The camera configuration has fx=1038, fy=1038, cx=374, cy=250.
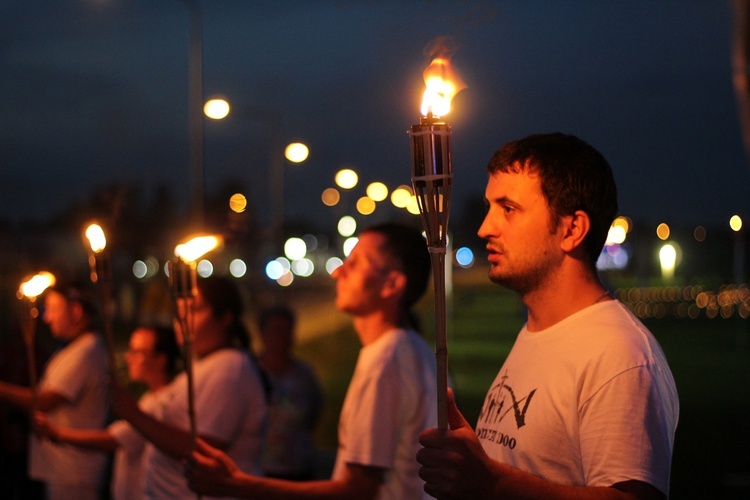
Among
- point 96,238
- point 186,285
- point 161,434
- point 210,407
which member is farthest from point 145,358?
point 186,285

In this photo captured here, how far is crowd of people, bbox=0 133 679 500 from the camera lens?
275 cm

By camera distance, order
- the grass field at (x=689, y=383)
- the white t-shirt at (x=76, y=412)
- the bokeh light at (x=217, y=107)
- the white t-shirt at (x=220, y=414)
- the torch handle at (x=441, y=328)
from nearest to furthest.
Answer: the torch handle at (x=441, y=328) < the white t-shirt at (x=220, y=414) < the white t-shirt at (x=76, y=412) < the grass field at (x=689, y=383) < the bokeh light at (x=217, y=107)

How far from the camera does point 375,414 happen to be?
4.27 m

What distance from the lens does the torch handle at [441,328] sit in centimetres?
245

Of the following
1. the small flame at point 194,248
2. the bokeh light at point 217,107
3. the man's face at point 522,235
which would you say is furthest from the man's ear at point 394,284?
the bokeh light at point 217,107

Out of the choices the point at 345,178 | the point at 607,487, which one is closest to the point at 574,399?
the point at 607,487

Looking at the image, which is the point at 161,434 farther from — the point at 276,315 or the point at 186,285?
the point at 276,315

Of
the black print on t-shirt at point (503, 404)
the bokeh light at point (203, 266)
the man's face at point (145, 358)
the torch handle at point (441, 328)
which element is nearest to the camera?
the torch handle at point (441, 328)

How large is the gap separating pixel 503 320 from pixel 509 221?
5109 centimetres

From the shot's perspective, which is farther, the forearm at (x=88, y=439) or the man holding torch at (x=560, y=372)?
the forearm at (x=88, y=439)

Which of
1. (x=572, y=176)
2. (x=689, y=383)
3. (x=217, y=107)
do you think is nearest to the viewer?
(x=572, y=176)

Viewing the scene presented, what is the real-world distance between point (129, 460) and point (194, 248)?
255 centimetres

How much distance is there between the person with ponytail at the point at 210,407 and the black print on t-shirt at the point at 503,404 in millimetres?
2108

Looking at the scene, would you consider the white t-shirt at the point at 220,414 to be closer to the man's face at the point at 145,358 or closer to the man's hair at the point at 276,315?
the man's face at the point at 145,358
